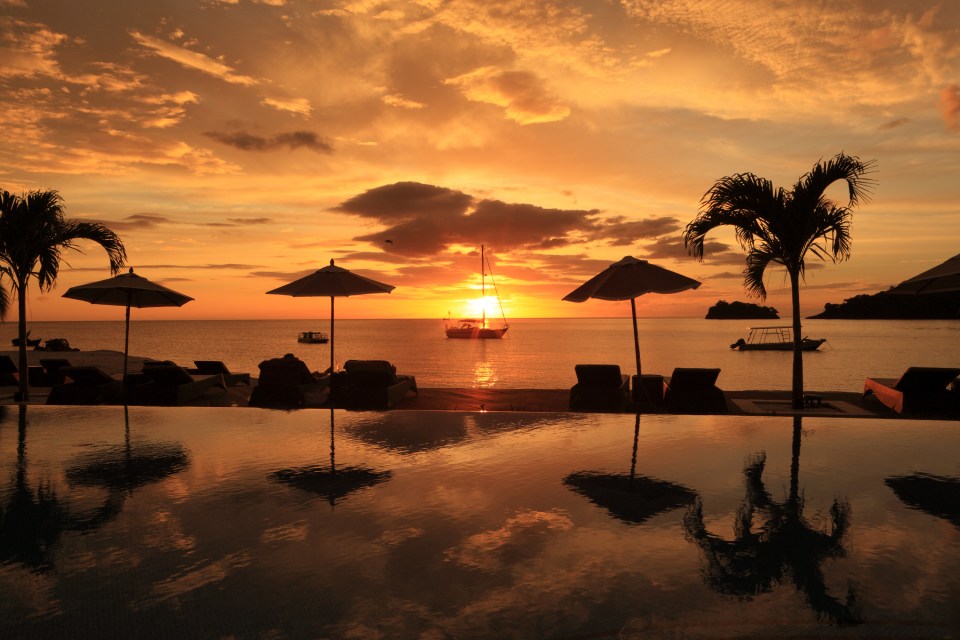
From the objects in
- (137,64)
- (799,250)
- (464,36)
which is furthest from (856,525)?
(137,64)

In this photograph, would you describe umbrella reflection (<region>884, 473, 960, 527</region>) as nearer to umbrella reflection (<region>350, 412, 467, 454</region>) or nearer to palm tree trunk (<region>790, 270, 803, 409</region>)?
umbrella reflection (<region>350, 412, 467, 454</region>)

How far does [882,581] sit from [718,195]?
9816mm

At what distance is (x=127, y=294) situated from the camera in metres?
13.5

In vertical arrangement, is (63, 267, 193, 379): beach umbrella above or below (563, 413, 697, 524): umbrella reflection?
above

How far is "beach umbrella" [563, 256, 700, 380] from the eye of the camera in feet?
36.5

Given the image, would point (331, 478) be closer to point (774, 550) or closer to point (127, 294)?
point (774, 550)

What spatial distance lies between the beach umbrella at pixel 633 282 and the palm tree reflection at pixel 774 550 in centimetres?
578

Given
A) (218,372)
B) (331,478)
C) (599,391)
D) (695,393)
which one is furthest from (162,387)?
(695,393)

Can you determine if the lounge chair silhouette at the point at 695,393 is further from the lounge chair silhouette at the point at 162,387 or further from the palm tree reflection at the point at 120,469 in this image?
the lounge chair silhouette at the point at 162,387

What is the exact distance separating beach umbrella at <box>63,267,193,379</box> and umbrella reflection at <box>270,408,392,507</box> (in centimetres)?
729

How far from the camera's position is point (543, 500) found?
5.49 metres

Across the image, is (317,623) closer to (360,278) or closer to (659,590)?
(659,590)

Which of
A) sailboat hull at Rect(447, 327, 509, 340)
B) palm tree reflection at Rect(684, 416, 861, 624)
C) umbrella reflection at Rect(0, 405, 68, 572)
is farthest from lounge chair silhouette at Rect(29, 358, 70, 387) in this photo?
sailboat hull at Rect(447, 327, 509, 340)

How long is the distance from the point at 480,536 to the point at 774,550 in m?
2.12
